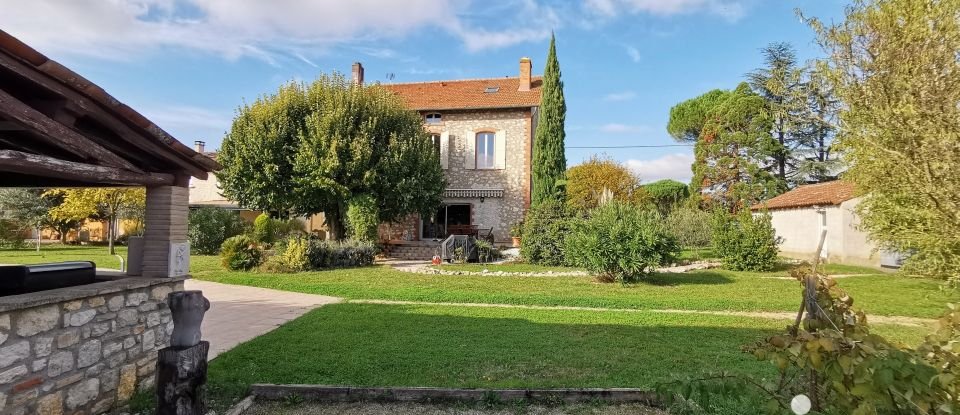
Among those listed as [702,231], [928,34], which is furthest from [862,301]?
[702,231]

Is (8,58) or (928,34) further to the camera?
(928,34)

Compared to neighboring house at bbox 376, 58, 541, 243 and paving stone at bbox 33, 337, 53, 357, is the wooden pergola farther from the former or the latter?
neighboring house at bbox 376, 58, 541, 243

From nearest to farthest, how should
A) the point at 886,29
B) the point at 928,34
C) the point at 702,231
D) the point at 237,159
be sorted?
the point at 928,34 < the point at 886,29 < the point at 237,159 < the point at 702,231

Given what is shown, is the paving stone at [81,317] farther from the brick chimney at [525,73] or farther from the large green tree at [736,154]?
the large green tree at [736,154]

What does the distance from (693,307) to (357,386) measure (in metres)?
7.25

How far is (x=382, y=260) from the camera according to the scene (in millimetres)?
18953

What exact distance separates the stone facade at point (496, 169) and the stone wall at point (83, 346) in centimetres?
1874

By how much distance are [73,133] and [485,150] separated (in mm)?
20467

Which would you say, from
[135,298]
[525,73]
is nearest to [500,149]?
[525,73]

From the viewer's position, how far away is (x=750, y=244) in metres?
15.8

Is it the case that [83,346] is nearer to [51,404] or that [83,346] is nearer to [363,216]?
[51,404]

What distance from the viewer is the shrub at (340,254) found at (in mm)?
15336

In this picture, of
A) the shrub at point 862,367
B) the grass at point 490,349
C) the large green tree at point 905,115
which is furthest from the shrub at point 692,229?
the shrub at point 862,367

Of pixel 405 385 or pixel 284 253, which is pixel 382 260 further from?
pixel 405 385
